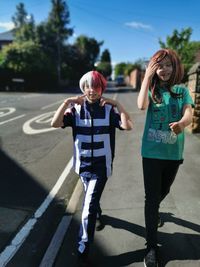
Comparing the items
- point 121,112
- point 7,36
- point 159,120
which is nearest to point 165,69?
point 159,120

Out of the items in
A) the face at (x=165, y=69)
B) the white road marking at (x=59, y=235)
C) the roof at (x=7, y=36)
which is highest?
the roof at (x=7, y=36)

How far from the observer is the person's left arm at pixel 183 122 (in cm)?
317

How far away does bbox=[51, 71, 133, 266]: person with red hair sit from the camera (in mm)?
3424

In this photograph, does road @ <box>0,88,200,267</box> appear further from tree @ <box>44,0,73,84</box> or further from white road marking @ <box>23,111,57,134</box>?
tree @ <box>44,0,73,84</box>

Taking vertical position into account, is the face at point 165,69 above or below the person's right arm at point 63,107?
above

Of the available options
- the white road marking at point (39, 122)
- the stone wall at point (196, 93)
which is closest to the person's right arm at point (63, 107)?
the stone wall at point (196, 93)

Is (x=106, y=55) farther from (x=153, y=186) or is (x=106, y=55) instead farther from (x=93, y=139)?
(x=153, y=186)

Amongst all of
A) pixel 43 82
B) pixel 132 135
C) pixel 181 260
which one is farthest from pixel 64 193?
pixel 43 82

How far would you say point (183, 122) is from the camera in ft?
10.5

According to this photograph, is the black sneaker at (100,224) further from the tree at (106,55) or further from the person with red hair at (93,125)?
the tree at (106,55)

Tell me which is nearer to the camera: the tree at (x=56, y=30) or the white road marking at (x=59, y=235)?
the white road marking at (x=59, y=235)

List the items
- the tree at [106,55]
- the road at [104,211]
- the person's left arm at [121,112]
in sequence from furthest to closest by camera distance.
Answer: the tree at [106,55] < the road at [104,211] < the person's left arm at [121,112]

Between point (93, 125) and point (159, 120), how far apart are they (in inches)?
24.3

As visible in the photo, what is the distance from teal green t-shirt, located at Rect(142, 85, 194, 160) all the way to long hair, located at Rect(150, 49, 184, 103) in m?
0.04
